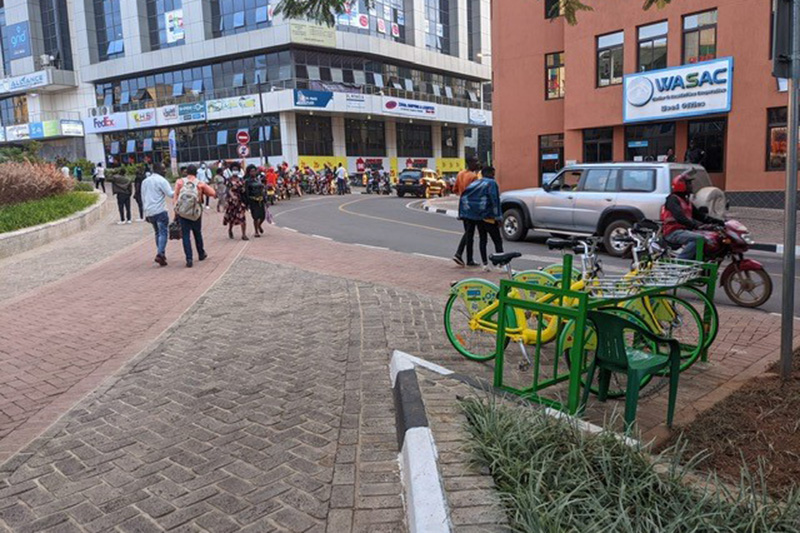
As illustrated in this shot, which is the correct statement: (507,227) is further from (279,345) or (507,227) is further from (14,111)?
(14,111)

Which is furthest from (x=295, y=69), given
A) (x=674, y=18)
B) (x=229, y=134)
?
(x=674, y=18)

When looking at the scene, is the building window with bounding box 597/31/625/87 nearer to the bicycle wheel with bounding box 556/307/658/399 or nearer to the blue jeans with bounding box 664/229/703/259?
the blue jeans with bounding box 664/229/703/259

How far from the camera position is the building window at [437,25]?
2393 inches

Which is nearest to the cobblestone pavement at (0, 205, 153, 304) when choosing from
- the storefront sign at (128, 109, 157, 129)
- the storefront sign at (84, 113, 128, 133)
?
the storefront sign at (128, 109, 157, 129)

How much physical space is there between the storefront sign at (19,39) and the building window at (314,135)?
3364 centimetres

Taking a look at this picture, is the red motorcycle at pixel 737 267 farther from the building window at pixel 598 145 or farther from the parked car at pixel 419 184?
the parked car at pixel 419 184

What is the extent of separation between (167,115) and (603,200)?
49.3m

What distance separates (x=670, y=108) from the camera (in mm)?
21812

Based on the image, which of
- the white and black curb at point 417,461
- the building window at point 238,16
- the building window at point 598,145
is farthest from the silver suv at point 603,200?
the building window at point 238,16

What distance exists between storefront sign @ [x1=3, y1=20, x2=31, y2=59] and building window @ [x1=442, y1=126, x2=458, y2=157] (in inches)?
1680

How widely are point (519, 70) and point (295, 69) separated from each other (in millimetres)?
26401

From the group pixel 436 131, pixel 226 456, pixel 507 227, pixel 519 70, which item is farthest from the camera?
pixel 436 131

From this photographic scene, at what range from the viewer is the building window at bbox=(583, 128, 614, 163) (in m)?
24.4

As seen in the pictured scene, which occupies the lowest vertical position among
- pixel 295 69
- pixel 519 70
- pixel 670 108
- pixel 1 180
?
pixel 1 180
